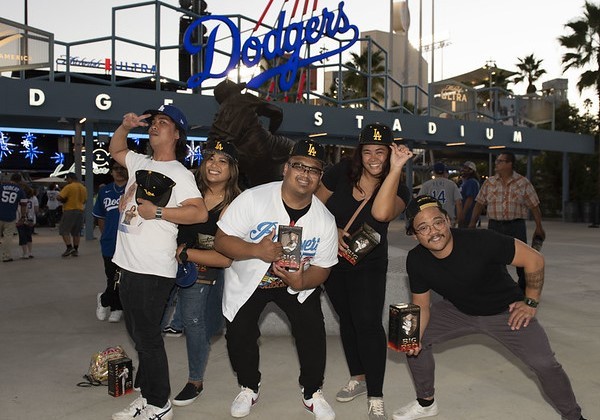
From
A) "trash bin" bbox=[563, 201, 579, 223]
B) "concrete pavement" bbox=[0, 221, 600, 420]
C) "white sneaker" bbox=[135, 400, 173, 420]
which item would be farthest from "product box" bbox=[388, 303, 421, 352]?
"trash bin" bbox=[563, 201, 579, 223]

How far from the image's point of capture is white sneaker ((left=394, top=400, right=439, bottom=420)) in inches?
159

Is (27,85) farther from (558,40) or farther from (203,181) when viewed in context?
(558,40)

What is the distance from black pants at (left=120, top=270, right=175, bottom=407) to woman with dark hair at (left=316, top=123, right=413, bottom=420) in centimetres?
117

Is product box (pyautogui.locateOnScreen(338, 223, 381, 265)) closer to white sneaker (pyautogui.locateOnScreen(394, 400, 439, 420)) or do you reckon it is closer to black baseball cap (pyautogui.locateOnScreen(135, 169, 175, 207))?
white sneaker (pyautogui.locateOnScreen(394, 400, 439, 420))

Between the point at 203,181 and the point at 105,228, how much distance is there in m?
3.14

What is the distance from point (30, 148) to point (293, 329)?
1097 inches

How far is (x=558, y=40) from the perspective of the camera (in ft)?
102

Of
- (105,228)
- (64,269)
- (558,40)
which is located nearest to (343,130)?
(64,269)

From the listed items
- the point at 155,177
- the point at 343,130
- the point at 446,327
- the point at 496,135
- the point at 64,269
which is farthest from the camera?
the point at 496,135

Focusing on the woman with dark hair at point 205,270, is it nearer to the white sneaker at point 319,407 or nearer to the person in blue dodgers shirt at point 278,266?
the person in blue dodgers shirt at point 278,266

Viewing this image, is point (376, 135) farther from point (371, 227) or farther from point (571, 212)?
point (571, 212)

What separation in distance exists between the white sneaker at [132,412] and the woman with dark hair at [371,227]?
1440mm

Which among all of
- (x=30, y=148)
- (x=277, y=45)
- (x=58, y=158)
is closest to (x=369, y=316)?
(x=277, y=45)

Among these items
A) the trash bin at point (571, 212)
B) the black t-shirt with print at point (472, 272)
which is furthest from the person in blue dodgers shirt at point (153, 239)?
the trash bin at point (571, 212)
